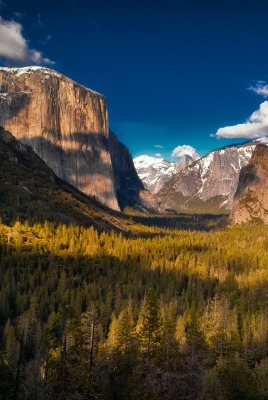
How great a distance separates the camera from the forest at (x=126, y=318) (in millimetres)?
48000

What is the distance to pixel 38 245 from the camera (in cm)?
12656

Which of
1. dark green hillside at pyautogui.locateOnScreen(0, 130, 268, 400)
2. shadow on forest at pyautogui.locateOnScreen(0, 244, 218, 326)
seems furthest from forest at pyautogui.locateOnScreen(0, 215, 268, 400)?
shadow on forest at pyautogui.locateOnScreen(0, 244, 218, 326)

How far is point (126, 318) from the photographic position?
6644cm

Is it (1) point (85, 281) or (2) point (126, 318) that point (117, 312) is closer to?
(1) point (85, 281)

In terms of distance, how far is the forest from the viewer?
48.0 meters

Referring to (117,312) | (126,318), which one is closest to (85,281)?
A: (117,312)

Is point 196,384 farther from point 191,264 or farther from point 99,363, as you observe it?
point 191,264

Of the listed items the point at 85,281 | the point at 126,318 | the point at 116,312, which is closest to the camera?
the point at 126,318

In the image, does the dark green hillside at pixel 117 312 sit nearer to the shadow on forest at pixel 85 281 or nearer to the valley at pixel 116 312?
the valley at pixel 116 312

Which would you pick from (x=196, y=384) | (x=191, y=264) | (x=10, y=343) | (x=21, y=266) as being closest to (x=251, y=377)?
(x=196, y=384)

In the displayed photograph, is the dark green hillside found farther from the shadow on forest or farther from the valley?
the shadow on forest

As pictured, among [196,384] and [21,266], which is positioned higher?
[21,266]

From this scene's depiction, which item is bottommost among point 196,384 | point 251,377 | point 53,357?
point 196,384

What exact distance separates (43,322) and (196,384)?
132ft
